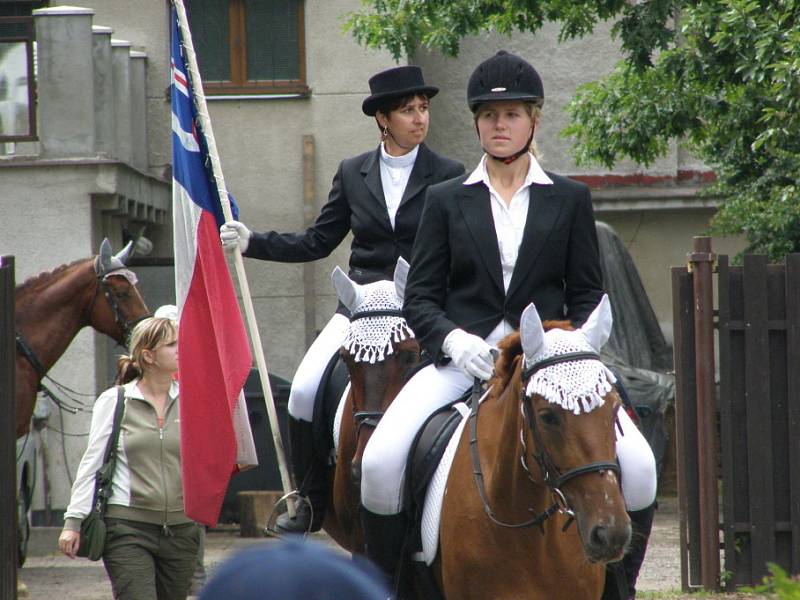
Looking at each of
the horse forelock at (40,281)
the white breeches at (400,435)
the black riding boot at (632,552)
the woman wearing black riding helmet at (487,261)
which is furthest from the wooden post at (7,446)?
the black riding boot at (632,552)

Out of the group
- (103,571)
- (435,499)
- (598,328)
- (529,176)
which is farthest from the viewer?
(103,571)

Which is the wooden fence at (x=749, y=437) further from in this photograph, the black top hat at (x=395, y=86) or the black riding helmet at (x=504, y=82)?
the black riding helmet at (x=504, y=82)

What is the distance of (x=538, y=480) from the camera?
172 inches

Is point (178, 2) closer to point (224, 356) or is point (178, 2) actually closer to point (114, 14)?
point (224, 356)

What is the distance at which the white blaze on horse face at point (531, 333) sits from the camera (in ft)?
14.1

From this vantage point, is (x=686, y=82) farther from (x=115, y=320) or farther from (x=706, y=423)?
(x=115, y=320)

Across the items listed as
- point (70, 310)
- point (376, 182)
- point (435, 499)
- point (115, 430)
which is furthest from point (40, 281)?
point (435, 499)

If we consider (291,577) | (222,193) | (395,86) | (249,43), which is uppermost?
(249,43)

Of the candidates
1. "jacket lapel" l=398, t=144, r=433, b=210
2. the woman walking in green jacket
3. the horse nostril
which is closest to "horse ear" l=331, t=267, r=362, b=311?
"jacket lapel" l=398, t=144, r=433, b=210

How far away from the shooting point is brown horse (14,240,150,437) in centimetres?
966

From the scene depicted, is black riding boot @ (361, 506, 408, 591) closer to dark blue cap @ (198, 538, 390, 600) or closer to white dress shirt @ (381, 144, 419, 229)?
white dress shirt @ (381, 144, 419, 229)

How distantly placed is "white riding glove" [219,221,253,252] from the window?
33.4 ft

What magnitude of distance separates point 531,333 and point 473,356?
46 cm

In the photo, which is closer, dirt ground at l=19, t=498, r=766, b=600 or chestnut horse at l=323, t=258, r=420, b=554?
chestnut horse at l=323, t=258, r=420, b=554
